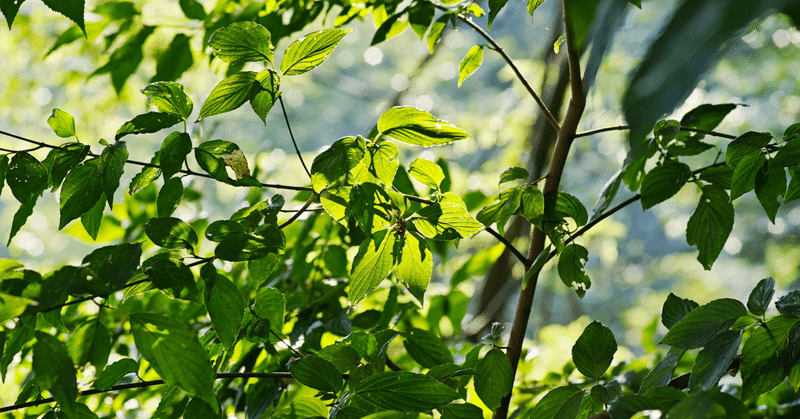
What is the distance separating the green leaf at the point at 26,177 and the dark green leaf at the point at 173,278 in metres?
0.10

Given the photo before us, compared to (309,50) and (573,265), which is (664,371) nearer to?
(573,265)

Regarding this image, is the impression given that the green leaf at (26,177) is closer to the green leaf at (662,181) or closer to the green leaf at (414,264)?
the green leaf at (414,264)

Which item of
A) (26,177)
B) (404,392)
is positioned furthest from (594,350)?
(26,177)

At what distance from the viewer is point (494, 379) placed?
0.38 metres

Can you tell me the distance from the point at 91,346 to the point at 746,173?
1.28 feet

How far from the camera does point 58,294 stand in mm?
220

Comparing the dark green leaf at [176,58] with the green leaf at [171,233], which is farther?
the dark green leaf at [176,58]

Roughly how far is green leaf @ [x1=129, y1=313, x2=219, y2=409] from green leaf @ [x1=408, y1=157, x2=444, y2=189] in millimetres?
192

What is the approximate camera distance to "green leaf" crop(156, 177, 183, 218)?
34 cm

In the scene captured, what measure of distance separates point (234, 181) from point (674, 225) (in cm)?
567

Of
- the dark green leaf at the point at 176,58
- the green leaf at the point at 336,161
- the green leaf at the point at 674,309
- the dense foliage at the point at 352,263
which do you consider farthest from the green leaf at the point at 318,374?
the dark green leaf at the point at 176,58

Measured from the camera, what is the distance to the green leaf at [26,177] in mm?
296

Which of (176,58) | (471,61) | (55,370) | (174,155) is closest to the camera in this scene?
(55,370)

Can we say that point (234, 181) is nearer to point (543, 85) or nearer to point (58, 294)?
point (58, 294)
